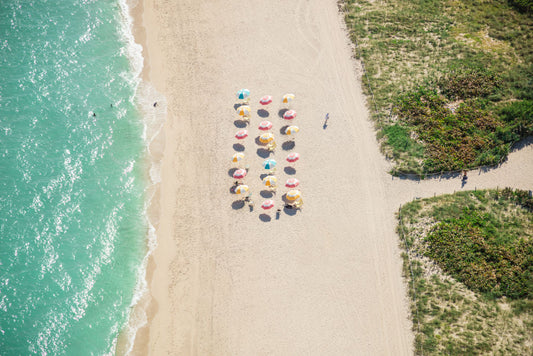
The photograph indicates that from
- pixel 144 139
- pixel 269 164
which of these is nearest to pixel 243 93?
pixel 269 164

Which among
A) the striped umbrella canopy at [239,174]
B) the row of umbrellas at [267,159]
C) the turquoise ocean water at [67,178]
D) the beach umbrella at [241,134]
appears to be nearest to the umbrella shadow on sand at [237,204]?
the row of umbrellas at [267,159]

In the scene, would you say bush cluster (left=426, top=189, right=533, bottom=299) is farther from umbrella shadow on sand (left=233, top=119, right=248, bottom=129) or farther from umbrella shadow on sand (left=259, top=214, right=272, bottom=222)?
umbrella shadow on sand (left=233, top=119, right=248, bottom=129)

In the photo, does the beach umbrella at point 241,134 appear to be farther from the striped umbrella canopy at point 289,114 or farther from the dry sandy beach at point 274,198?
the striped umbrella canopy at point 289,114

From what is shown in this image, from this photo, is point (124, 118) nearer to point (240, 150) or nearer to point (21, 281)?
point (240, 150)

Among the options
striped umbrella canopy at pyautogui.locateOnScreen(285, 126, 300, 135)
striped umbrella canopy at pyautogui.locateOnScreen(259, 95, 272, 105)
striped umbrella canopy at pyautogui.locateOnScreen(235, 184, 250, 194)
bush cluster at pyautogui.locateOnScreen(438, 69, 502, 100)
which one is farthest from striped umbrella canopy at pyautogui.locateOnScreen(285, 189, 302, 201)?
bush cluster at pyautogui.locateOnScreen(438, 69, 502, 100)

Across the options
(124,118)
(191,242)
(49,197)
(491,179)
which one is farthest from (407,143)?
(49,197)

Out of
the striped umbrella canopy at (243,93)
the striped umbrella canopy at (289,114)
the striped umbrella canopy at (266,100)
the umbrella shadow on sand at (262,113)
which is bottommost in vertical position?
the umbrella shadow on sand at (262,113)
